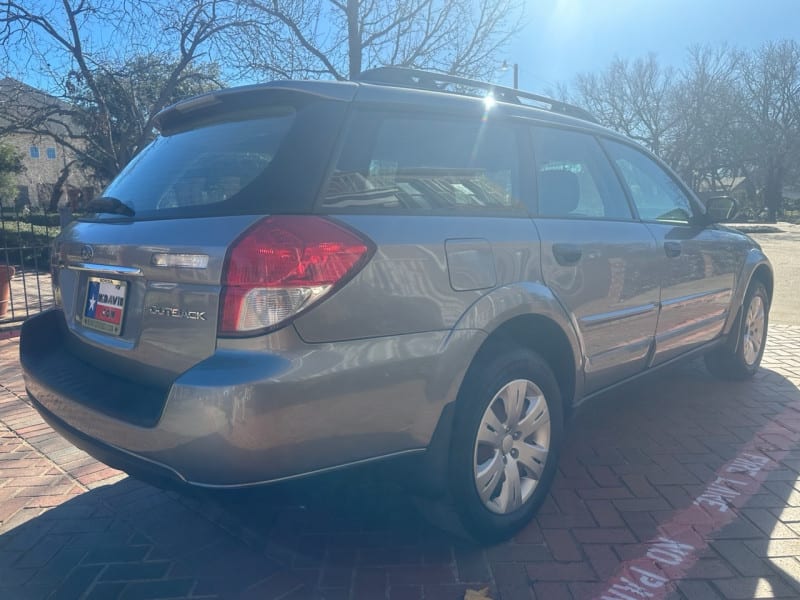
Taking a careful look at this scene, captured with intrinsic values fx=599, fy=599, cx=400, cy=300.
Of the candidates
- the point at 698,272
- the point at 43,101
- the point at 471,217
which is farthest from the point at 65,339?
the point at 43,101

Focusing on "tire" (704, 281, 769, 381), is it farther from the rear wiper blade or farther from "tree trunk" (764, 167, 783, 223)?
"tree trunk" (764, 167, 783, 223)

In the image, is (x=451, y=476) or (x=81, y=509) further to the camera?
(x=81, y=509)

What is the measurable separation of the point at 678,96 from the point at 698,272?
3906cm

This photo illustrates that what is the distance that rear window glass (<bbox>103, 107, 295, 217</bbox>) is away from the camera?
6.62ft

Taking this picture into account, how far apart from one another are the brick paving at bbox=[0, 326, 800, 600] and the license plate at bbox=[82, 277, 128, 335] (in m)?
0.69

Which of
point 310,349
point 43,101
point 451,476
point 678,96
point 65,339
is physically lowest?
point 451,476

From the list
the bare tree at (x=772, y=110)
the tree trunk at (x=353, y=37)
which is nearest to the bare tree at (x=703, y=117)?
the bare tree at (x=772, y=110)

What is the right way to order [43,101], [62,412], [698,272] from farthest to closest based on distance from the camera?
[43,101], [698,272], [62,412]

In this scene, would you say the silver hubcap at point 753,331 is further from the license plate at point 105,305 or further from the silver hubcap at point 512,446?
the license plate at point 105,305

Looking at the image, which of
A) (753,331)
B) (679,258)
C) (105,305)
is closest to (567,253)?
(679,258)

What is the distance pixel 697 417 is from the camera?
157 inches

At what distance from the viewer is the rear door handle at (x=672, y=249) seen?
3413mm

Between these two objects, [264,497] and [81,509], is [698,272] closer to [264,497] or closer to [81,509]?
[264,497]

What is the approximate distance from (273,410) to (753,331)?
4.40m
